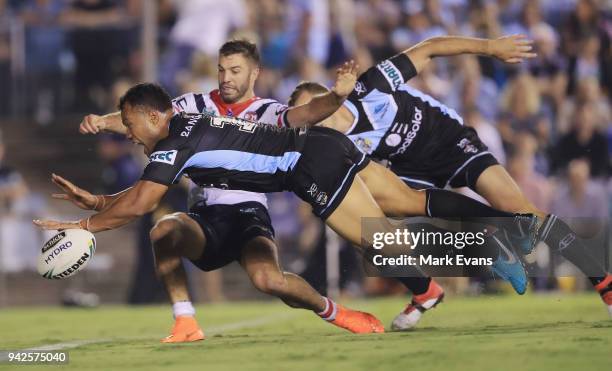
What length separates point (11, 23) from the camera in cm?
1705

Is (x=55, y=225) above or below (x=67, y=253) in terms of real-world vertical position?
above

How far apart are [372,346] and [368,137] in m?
2.37

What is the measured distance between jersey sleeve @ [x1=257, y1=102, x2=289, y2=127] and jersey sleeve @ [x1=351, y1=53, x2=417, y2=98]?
0.74m

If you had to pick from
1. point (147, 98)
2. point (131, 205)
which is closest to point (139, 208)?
point (131, 205)

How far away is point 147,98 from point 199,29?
920 centimetres

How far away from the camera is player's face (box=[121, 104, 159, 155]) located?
763 centimetres

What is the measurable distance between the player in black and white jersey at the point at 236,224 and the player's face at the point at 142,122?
1.82 feet

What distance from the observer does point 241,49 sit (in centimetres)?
873

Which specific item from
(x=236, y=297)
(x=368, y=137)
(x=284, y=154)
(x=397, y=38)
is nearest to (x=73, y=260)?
(x=284, y=154)

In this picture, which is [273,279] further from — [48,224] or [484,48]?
[484,48]

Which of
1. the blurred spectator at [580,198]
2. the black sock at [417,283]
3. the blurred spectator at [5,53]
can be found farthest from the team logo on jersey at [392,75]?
the blurred spectator at [5,53]

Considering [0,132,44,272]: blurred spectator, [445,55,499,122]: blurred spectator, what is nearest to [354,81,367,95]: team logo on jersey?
[445,55,499,122]: blurred spectator

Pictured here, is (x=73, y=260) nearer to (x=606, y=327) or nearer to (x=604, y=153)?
(x=606, y=327)

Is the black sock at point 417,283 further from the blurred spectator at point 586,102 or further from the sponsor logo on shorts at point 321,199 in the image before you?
the blurred spectator at point 586,102
